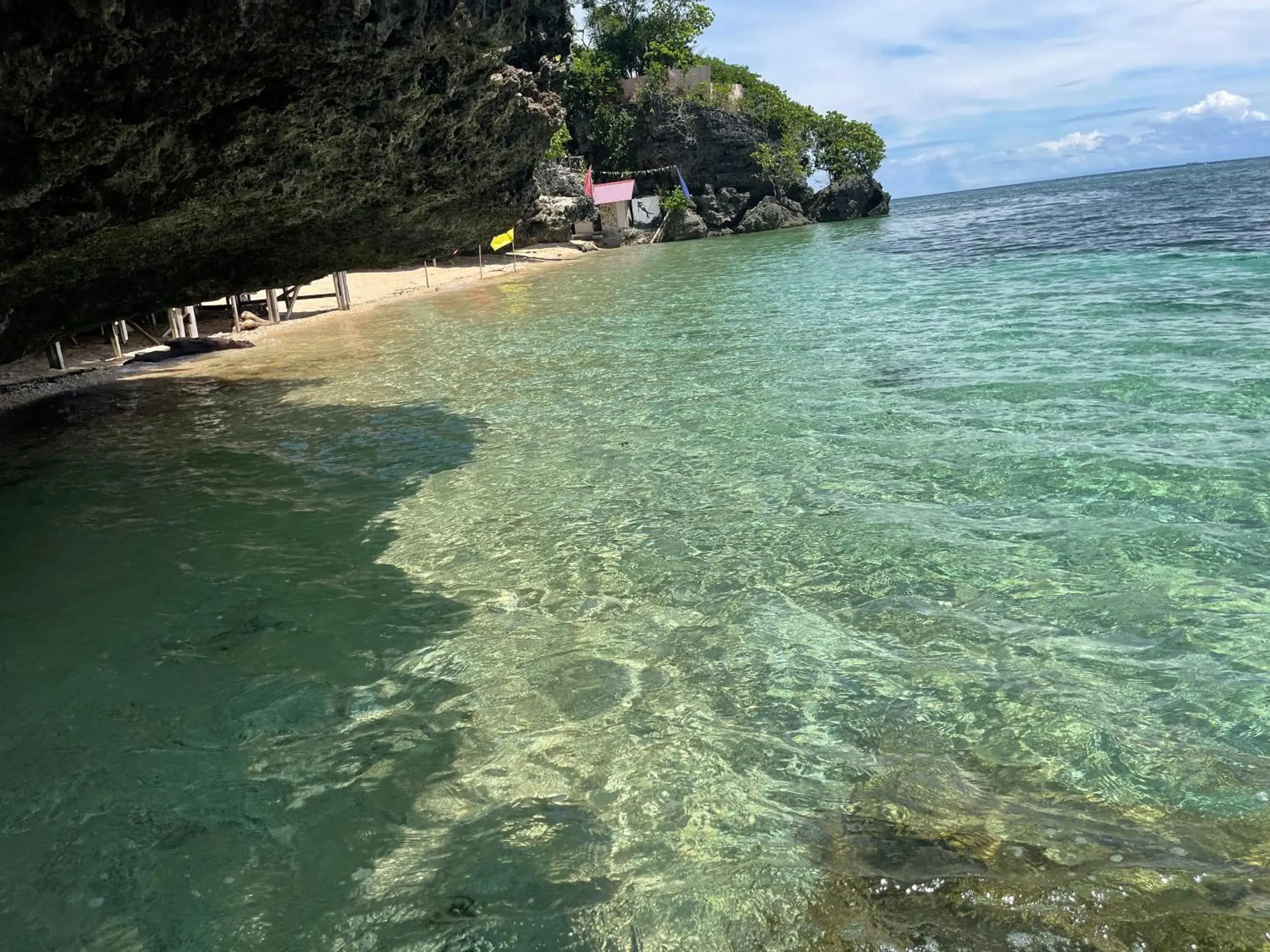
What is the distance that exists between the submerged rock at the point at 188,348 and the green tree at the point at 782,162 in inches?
1956

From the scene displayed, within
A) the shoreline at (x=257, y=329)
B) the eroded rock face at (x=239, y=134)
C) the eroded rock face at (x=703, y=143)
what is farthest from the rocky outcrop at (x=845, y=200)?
the eroded rock face at (x=239, y=134)

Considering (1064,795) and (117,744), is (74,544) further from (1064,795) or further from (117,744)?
(1064,795)

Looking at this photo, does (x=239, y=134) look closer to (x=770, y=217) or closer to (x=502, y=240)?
(x=502, y=240)

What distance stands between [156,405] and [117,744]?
11.4 m

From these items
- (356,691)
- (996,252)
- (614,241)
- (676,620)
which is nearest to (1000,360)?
(676,620)

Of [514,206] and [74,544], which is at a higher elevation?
[514,206]

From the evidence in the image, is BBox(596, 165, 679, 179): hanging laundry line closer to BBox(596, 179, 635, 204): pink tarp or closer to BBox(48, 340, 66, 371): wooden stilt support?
BBox(596, 179, 635, 204): pink tarp

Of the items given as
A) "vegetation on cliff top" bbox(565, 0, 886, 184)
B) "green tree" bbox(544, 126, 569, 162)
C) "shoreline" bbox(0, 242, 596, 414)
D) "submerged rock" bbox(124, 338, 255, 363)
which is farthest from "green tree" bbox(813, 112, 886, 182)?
"submerged rock" bbox(124, 338, 255, 363)

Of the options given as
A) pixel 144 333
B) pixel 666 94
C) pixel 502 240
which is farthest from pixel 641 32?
pixel 144 333

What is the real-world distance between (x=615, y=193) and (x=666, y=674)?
184 feet

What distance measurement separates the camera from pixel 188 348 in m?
19.9

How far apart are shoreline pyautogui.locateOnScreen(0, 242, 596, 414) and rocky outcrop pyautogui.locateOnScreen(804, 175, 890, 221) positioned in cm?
2655

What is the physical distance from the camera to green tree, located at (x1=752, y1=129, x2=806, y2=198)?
62.3 m

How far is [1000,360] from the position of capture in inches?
476
